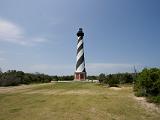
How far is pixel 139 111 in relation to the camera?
87.4 feet

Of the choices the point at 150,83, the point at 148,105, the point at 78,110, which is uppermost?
the point at 150,83

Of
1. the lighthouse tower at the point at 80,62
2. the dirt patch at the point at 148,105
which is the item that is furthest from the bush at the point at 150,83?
the lighthouse tower at the point at 80,62

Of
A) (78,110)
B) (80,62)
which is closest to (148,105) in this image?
(78,110)

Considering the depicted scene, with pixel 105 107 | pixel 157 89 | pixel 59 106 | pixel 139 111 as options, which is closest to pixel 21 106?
pixel 59 106

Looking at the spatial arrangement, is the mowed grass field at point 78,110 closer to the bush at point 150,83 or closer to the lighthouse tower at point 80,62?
the bush at point 150,83

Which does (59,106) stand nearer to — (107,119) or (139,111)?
(107,119)

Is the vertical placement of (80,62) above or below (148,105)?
above

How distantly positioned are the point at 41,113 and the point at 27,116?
1508mm

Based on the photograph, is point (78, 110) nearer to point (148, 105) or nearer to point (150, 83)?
point (148, 105)

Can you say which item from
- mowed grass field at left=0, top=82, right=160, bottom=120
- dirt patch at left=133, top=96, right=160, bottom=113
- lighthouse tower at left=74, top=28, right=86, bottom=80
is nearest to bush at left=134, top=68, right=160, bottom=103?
dirt patch at left=133, top=96, right=160, bottom=113

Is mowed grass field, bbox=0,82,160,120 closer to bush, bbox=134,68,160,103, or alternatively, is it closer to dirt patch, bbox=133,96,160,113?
dirt patch, bbox=133,96,160,113

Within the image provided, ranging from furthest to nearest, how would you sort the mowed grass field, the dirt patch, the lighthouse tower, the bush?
the lighthouse tower → the bush → the dirt patch → the mowed grass field

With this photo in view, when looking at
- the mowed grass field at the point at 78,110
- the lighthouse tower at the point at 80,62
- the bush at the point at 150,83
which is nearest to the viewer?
the mowed grass field at the point at 78,110

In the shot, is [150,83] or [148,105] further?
[150,83]
